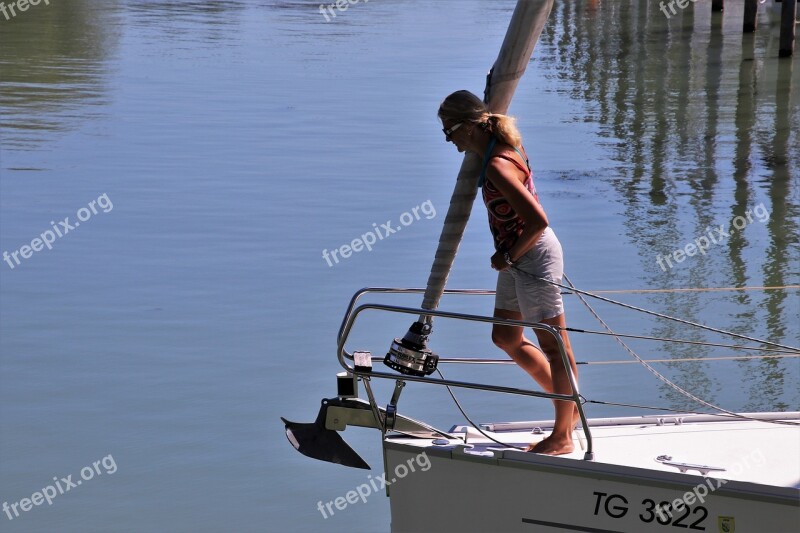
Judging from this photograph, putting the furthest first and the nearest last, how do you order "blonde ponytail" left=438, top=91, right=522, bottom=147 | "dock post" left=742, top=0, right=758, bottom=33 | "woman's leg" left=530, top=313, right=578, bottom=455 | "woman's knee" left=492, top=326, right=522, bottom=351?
1. "dock post" left=742, top=0, right=758, bottom=33
2. "woman's knee" left=492, top=326, right=522, bottom=351
3. "woman's leg" left=530, top=313, right=578, bottom=455
4. "blonde ponytail" left=438, top=91, right=522, bottom=147

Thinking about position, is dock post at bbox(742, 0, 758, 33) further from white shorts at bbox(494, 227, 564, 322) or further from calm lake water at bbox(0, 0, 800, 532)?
white shorts at bbox(494, 227, 564, 322)

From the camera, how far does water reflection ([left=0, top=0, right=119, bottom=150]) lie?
1881 centimetres

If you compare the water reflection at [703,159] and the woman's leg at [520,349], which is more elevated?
the woman's leg at [520,349]

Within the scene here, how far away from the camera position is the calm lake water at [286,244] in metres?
7.77

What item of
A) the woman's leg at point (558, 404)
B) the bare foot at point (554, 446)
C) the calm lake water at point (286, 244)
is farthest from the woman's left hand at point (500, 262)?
the calm lake water at point (286, 244)

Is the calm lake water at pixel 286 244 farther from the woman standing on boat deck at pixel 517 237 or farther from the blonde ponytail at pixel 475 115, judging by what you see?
the blonde ponytail at pixel 475 115

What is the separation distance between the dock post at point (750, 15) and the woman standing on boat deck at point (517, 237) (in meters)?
25.2

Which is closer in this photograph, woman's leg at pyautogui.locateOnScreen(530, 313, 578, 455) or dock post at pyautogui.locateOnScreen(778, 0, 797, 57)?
woman's leg at pyautogui.locateOnScreen(530, 313, 578, 455)

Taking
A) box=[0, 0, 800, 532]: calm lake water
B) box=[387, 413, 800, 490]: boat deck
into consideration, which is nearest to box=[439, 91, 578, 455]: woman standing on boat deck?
box=[387, 413, 800, 490]: boat deck

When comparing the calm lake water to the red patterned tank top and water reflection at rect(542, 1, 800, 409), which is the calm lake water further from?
the red patterned tank top

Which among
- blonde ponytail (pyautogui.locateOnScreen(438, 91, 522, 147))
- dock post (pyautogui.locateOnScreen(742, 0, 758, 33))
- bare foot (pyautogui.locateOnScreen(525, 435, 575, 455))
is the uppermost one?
blonde ponytail (pyautogui.locateOnScreen(438, 91, 522, 147))

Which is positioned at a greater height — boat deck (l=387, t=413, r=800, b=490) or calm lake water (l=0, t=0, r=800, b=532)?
boat deck (l=387, t=413, r=800, b=490)

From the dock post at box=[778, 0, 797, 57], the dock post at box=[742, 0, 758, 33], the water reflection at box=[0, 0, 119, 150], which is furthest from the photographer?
the dock post at box=[742, 0, 758, 33]

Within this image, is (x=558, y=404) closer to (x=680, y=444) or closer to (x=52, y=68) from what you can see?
(x=680, y=444)
